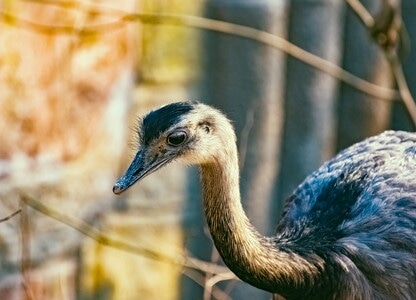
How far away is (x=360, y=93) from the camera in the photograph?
3.90 metres

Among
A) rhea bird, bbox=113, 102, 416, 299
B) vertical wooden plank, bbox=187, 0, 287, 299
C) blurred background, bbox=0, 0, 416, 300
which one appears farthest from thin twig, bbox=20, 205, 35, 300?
rhea bird, bbox=113, 102, 416, 299

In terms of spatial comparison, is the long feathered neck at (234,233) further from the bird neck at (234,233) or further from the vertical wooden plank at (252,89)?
the vertical wooden plank at (252,89)

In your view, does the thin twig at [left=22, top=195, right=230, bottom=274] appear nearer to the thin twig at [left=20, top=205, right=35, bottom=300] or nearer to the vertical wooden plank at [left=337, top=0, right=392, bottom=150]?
the thin twig at [left=20, top=205, right=35, bottom=300]

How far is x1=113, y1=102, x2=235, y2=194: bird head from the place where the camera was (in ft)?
8.11

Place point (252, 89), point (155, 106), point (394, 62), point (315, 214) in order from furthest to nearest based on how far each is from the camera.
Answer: point (252, 89) < point (155, 106) < point (394, 62) < point (315, 214)

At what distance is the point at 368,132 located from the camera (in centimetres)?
394

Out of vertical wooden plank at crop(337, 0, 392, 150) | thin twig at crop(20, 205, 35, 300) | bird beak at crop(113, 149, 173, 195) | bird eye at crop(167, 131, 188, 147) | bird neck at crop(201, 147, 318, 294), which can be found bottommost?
thin twig at crop(20, 205, 35, 300)

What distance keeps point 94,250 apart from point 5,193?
438 millimetres

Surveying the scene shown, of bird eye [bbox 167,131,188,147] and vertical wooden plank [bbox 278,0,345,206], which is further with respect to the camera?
vertical wooden plank [bbox 278,0,345,206]

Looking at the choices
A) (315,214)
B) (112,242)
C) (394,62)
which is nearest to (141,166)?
(315,214)

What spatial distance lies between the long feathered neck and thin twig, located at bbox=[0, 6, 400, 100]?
103cm

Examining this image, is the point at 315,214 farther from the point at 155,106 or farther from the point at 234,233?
the point at 155,106

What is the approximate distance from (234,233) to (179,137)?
0.69 ft

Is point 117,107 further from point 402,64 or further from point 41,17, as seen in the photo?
point 402,64
